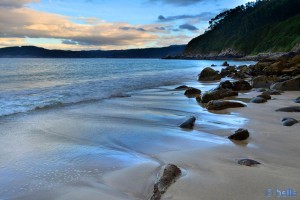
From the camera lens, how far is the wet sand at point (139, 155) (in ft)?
12.0

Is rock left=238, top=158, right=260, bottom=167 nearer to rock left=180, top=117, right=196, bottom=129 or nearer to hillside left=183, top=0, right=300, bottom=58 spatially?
rock left=180, top=117, right=196, bottom=129

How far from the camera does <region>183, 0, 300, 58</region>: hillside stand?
77.5 meters

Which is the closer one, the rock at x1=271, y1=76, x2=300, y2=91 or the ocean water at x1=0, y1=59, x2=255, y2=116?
the ocean water at x1=0, y1=59, x2=255, y2=116

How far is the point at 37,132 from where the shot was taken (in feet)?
22.1

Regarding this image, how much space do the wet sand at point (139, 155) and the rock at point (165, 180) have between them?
76 mm

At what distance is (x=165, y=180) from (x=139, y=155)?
131cm

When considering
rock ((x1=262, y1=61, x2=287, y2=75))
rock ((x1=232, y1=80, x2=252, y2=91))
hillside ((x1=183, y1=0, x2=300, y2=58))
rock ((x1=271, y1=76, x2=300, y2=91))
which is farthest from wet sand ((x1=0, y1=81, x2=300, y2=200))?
hillside ((x1=183, y1=0, x2=300, y2=58))

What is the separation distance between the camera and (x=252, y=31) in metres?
101

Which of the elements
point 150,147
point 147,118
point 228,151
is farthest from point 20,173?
point 147,118

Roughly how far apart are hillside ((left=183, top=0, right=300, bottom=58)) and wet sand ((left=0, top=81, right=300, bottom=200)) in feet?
202

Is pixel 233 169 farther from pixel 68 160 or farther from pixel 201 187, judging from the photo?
pixel 68 160

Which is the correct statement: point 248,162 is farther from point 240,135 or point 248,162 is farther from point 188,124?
point 188,124

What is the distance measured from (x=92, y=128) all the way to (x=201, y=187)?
4017 mm

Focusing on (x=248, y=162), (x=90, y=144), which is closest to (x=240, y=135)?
(x=248, y=162)
